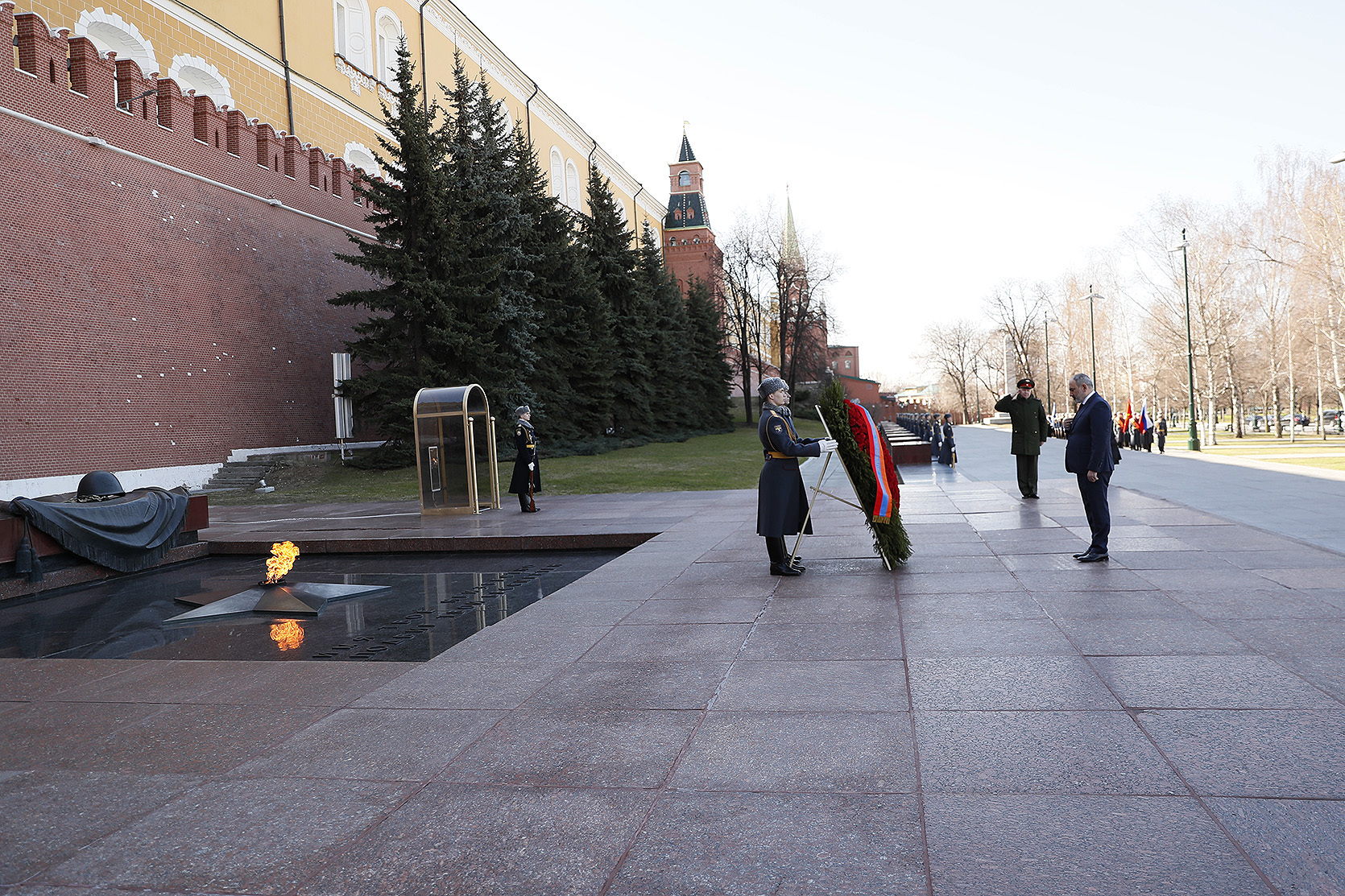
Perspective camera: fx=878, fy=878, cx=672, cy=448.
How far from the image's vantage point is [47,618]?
777 cm

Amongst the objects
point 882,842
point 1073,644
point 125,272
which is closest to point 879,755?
point 882,842

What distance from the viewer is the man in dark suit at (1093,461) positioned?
7.48 m

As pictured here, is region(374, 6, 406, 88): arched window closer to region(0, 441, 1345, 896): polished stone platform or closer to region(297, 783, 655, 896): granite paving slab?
region(0, 441, 1345, 896): polished stone platform

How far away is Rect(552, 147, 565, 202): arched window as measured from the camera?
5384cm

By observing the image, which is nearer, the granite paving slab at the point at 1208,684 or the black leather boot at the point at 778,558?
the granite paving slab at the point at 1208,684

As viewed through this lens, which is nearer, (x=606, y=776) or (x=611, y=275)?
(x=606, y=776)

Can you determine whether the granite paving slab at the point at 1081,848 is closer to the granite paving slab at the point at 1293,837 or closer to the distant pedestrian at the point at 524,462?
the granite paving slab at the point at 1293,837

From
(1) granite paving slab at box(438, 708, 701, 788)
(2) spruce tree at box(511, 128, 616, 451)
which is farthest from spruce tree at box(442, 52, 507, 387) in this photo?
(1) granite paving slab at box(438, 708, 701, 788)

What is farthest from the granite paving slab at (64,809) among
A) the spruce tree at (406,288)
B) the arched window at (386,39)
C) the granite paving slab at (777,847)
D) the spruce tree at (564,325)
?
the arched window at (386,39)

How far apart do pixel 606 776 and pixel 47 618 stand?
271 inches

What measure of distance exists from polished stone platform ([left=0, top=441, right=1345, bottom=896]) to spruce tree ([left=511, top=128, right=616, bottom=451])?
24.8 meters

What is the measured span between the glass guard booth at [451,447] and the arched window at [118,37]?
13788 millimetres

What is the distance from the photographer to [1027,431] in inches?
493

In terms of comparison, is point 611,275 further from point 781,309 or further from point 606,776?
point 606,776
